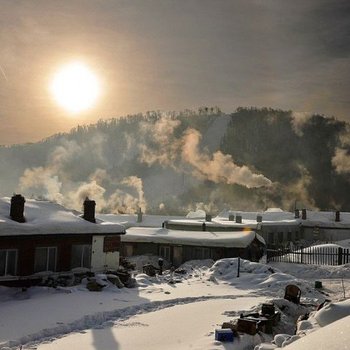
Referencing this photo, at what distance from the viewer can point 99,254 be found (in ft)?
86.7

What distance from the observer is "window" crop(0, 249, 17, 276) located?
73.2 feet

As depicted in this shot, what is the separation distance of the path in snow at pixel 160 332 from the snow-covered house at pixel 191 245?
1512cm

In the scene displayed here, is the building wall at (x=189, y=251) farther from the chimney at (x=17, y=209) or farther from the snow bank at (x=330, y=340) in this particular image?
the snow bank at (x=330, y=340)

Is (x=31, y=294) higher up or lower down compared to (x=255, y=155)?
lower down

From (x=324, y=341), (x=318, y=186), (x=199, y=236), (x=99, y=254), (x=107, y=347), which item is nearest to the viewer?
(x=324, y=341)

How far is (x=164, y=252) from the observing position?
37125 mm

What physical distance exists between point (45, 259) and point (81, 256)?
2.22m

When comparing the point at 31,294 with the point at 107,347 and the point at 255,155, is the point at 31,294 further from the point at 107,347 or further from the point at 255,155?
the point at 255,155

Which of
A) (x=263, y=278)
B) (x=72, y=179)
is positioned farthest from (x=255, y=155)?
(x=263, y=278)

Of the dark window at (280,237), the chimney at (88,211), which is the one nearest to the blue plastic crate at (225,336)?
the chimney at (88,211)

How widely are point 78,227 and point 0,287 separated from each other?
527 centimetres

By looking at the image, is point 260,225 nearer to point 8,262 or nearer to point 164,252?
point 164,252

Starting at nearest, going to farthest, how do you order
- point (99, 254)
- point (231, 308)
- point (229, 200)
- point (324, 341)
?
point (324, 341), point (231, 308), point (99, 254), point (229, 200)

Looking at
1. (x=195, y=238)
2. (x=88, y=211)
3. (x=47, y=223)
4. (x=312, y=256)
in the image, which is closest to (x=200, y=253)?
(x=195, y=238)
